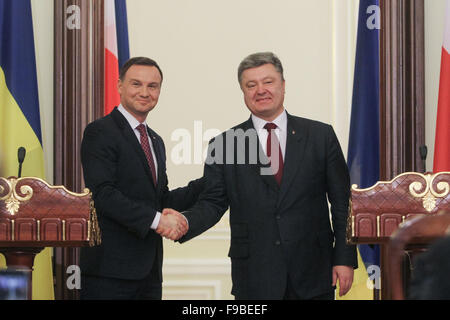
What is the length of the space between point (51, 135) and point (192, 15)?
1235mm

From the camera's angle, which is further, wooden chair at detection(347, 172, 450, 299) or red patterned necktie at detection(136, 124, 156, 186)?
red patterned necktie at detection(136, 124, 156, 186)

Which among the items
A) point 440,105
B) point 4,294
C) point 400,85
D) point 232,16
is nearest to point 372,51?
point 400,85

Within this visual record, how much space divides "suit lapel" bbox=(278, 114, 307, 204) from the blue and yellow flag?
1.02 metres

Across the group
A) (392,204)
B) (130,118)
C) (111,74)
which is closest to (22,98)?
(111,74)

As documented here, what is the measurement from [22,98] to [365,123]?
2.03 m

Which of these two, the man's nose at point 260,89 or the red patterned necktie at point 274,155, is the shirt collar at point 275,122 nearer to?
the red patterned necktie at point 274,155

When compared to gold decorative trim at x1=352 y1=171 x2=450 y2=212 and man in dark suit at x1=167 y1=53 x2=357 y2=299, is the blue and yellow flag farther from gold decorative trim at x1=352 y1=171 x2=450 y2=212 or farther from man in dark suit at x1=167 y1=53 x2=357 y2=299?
gold decorative trim at x1=352 y1=171 x2=450 y2=212

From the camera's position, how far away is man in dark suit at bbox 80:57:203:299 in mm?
3383

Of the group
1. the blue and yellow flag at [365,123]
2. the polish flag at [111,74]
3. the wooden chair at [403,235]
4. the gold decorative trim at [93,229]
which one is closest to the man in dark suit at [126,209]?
the gold decorative trim at [93,229]

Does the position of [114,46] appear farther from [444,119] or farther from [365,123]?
[444,119]

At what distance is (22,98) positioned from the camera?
4.05 meters

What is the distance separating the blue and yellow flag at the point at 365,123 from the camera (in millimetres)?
4316

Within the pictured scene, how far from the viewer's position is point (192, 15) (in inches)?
187

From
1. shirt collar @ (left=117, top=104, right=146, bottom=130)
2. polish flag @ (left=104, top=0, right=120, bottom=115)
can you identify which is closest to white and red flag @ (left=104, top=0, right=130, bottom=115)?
polish flag @ (left=104, top=0, right=120, bottom=115)
